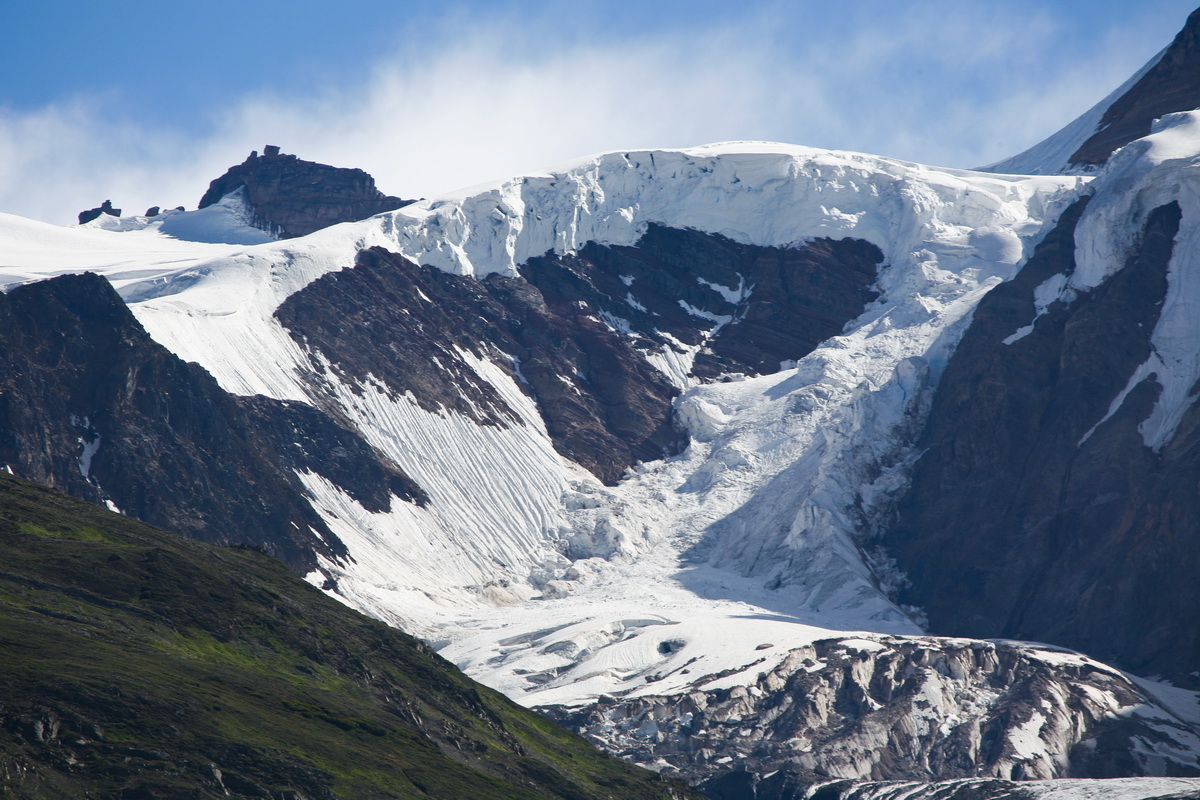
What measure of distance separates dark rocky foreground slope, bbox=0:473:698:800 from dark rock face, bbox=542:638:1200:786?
84.1ft

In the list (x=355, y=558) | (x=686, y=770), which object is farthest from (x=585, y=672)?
(x=355, y=558)

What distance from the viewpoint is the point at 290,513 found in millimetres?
193250

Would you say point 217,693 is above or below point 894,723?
above

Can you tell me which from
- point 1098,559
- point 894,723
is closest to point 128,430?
point 894,723

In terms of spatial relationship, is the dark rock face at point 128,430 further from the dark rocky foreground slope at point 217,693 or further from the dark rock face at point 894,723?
the dark rocky foreground slope at point 217,693

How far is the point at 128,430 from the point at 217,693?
336 ft

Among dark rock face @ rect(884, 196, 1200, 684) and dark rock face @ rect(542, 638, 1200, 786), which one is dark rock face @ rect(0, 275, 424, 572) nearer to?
dark rock face @ rect(542, 638, 1200, 786)

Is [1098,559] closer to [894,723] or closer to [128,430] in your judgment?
[894,723]

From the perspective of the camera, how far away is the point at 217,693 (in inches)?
3462

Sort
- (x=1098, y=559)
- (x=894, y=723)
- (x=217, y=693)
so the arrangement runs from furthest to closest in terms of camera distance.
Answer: (x=1098, y=559)
(x=894, y=723)
(x=217, y=693)

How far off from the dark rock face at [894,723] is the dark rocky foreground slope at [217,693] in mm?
25625

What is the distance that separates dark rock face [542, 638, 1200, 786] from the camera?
15038 cm

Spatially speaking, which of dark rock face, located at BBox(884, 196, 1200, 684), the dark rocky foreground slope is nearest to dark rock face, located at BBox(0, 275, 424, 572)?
the dark rocky foreground slope

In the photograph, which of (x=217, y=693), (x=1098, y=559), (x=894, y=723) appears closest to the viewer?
(x=217, y=693)
